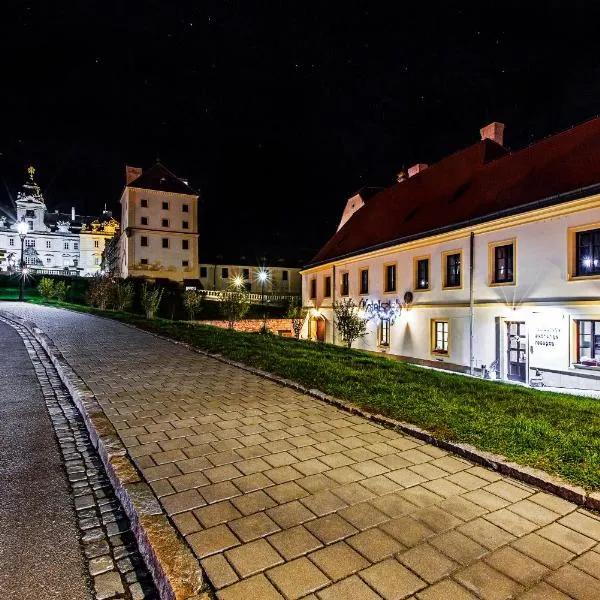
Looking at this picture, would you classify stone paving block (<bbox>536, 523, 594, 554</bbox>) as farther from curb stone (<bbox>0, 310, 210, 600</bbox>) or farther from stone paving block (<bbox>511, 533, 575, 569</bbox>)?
curb stone (<bbox>0, 310, 210, 600</bbox>)

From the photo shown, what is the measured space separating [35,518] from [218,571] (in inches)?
70.3

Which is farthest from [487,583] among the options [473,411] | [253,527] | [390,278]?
[390,278]

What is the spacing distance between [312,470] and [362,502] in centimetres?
71

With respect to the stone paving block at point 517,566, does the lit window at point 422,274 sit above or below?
above

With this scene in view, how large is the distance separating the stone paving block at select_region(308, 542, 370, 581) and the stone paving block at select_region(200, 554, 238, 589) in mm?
519

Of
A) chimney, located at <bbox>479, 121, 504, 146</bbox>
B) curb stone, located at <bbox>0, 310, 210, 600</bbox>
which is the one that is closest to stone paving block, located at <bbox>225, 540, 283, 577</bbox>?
curb stone, located at <bbox>0, 310, 210, 600</bbox>

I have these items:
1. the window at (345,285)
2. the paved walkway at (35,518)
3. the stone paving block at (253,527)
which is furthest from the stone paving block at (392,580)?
the window at (345,285)

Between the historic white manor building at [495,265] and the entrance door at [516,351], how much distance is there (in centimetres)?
4

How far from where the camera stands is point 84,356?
10086mm

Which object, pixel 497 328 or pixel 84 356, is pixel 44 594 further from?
pixel 497 328

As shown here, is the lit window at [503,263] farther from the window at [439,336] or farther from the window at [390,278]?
the window at [390,278]

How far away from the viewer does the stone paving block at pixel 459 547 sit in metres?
2.66

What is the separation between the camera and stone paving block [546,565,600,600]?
2.37 meters

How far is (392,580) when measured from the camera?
2432mm
